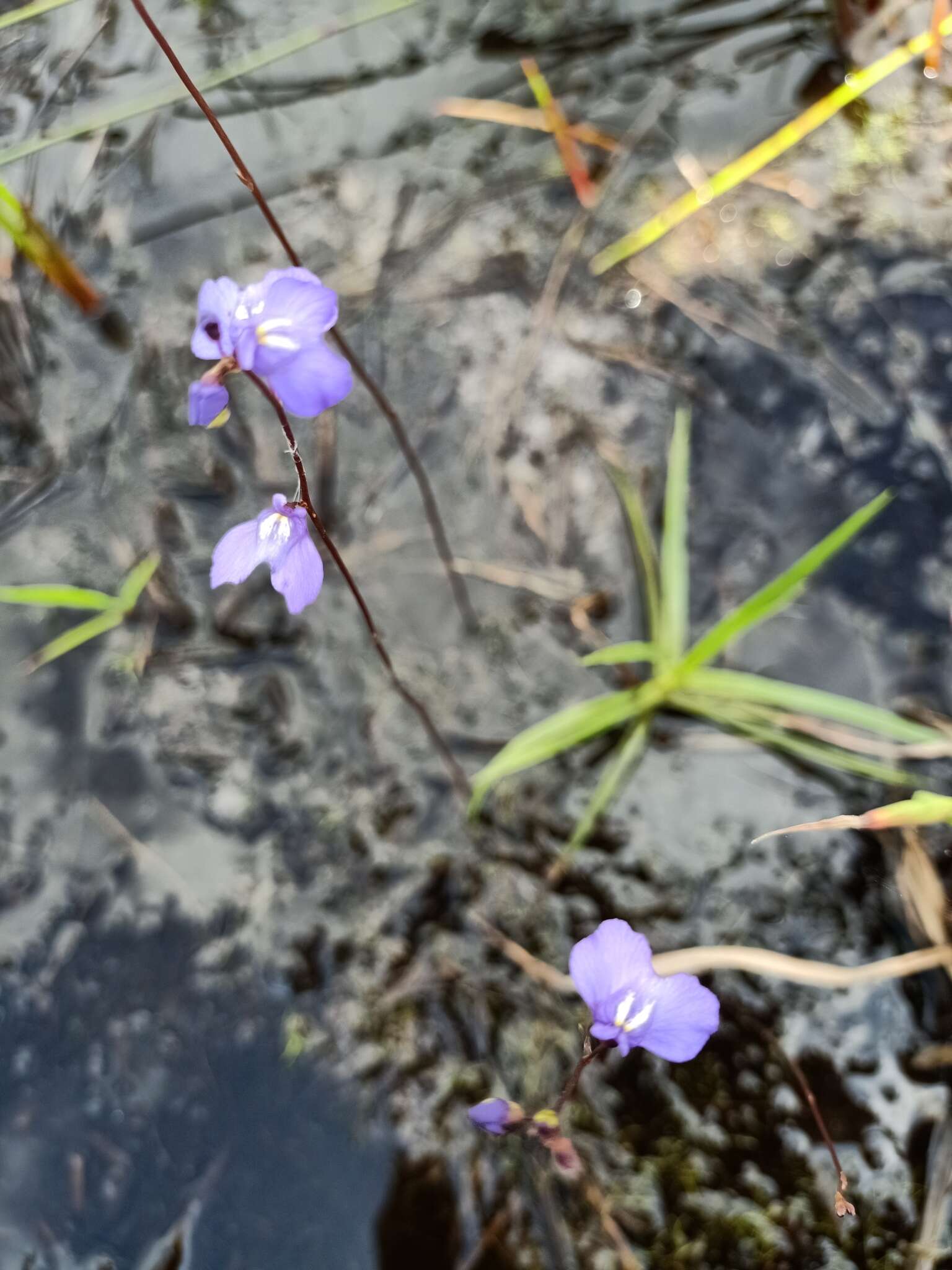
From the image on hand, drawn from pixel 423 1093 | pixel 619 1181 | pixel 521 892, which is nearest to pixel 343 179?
pixel 521 892

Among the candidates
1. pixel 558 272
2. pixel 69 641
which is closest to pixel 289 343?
pixel 69 641

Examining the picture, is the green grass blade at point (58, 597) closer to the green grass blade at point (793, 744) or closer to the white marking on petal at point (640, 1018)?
the green grass blade at point (793, 744)

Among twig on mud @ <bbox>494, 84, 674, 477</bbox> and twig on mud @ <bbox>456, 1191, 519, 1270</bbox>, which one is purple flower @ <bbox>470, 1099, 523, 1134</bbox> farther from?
twig on mud @ <bbox>494, 84, 674, 477</bbox>

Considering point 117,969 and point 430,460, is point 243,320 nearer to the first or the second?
point 430,460

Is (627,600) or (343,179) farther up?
(343,179)

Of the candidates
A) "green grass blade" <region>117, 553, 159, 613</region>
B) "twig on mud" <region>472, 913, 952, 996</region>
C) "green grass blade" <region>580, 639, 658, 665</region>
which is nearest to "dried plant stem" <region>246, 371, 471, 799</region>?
"green grass blade" <region>580, 639, 658, 665</region>

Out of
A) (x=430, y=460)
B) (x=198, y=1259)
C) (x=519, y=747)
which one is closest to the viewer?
(x=198, y=1259)

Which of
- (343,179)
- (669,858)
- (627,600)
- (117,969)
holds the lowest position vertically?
(669,858)
